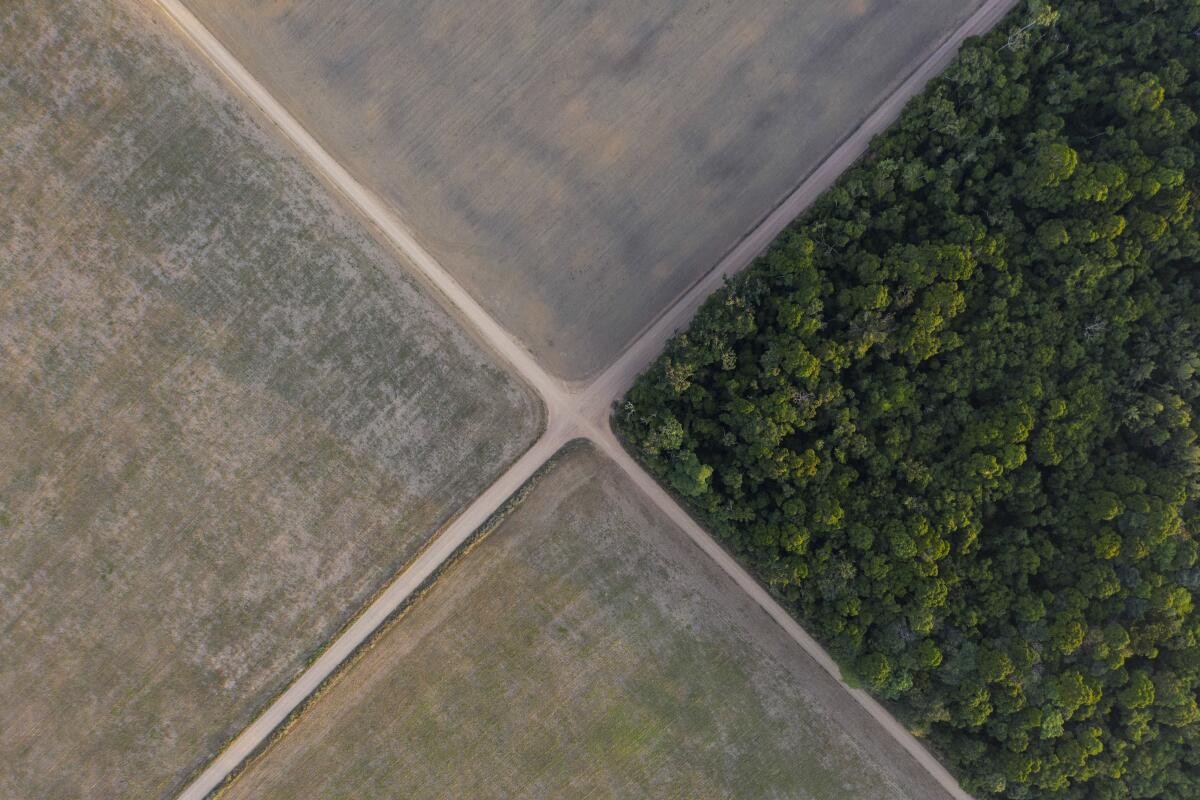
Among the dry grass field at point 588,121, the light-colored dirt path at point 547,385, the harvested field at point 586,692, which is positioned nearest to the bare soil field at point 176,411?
the light-colored dirt path at point 547,385

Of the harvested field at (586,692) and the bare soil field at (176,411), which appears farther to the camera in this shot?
the harvested field at (586,692)

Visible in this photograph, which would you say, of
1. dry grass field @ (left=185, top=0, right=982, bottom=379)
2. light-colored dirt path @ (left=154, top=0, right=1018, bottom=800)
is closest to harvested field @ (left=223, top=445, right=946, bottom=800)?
light-colored dirt path @ (left=154, top=0, right=1018, bottom=800)

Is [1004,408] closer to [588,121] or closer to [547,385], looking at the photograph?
[547,385]

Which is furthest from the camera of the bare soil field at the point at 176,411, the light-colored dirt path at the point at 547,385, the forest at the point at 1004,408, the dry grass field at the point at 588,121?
the dry grass field at the point at 588,121

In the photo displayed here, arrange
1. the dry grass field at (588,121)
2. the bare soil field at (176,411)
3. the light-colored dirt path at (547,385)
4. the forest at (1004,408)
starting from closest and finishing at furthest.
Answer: the forest at (1004,408) → the bare soil field at (176,411) → the light-colored dirt path at (547,385) → the dry grass field at (588,121)

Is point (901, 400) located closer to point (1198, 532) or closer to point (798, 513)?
point (798, 513)

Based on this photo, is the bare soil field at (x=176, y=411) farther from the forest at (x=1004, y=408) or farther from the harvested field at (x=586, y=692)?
the forest at (x=1004, y=408)
